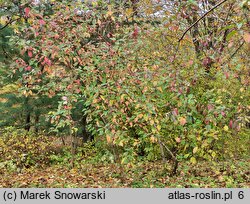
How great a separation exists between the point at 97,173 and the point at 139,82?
3064 mm

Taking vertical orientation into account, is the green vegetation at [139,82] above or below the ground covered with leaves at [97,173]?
above

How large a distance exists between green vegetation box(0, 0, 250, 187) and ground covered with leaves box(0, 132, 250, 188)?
0.03 m

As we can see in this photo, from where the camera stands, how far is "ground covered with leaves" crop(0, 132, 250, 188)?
5.55 metres

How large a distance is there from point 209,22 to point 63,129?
6860 mm

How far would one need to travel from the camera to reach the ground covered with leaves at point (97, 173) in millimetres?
5551

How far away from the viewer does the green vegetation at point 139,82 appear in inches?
172

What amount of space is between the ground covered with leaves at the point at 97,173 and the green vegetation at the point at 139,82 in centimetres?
3

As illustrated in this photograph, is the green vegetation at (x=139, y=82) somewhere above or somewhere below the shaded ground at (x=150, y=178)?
above

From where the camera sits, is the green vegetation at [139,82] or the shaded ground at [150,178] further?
the shaded ground at [150,178]

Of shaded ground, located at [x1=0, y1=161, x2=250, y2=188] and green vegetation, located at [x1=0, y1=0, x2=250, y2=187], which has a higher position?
green vegetation, located at [x1=0, y1=0, x2=250, y2=187]

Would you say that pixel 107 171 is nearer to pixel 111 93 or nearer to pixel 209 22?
pixel 111 93

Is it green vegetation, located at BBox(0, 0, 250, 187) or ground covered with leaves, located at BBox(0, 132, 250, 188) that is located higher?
green vegetation, located at BBox(0, 0, 250, 187)

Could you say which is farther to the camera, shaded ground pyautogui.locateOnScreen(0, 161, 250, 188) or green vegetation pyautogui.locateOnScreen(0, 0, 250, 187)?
shaded ground pyautogui.locateOnScreen(0, 161, 250, 188)

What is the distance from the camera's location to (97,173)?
680cm
